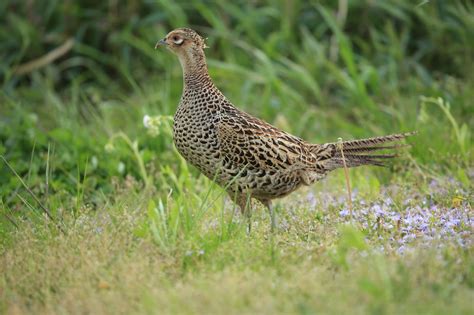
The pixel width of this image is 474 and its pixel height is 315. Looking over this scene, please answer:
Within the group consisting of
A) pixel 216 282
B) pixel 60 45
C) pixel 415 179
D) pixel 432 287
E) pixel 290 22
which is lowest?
pixel 216 282

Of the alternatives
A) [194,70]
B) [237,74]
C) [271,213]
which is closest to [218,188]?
[271,213]

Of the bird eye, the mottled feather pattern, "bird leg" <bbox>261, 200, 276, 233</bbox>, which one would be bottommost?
"bird leg" <bbox>261, 200, 276, 233</bbox>

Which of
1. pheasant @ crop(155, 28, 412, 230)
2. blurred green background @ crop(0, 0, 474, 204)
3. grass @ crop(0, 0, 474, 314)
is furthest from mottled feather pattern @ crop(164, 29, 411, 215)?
blurred green background @ crop(0, 0, 474, 204)

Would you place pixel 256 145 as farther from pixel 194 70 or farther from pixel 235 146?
pixel 194 70

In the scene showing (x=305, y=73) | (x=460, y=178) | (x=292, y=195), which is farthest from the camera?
(x=305, y=73)

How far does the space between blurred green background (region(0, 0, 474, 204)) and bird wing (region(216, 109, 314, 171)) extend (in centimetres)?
105

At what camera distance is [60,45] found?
8.81m

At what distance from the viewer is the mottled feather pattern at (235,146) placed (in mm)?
4863

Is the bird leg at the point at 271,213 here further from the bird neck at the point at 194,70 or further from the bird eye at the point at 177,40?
the bird eye at the point at 177,40

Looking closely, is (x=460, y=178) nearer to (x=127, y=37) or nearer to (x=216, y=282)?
(x=216, y=282)

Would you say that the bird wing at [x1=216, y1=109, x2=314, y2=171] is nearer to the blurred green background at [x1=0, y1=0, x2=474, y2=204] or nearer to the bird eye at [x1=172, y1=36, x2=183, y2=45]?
the bird eye at [x1=172, y1=36, x2=183, y2=45]

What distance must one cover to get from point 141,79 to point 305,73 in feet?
6.36

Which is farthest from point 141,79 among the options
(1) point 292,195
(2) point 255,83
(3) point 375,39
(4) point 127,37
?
(1) point 292,195

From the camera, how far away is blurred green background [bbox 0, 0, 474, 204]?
20.5 ft
